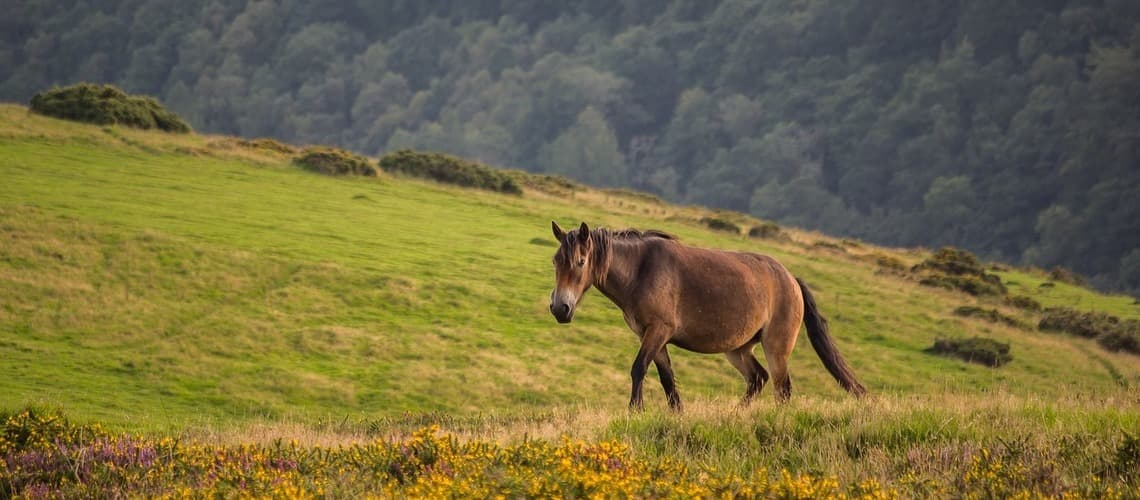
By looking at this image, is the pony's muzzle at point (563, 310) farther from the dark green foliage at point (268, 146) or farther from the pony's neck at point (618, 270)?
the dark green foliage at point (268, 146)

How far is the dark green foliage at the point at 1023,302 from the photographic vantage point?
36000 millimetres

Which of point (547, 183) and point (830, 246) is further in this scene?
point (547, 183)

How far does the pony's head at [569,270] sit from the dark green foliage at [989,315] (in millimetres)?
23135

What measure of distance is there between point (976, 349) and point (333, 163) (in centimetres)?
2449

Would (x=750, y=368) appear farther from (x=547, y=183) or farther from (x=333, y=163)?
(x=547, y=183)

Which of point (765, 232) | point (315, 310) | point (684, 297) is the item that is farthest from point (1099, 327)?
point (684, 297)

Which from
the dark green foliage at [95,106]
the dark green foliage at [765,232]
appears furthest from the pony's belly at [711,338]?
the dark green foliage at [95,106]

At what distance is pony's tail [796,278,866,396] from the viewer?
14.4 meters

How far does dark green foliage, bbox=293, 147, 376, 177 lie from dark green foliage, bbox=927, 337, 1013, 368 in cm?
2289

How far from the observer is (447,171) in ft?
148

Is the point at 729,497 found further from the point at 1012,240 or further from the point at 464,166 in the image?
the point at 1012,240

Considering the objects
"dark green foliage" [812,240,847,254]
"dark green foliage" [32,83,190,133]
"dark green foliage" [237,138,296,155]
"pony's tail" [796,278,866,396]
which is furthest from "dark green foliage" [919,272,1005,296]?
→ "dark green foliage" [32,83,190,133]

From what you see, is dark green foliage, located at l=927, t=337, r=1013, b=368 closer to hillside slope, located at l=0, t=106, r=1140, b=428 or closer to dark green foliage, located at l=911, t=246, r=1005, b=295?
hillside slope, located at l=0, t=106, r=1140, b=428

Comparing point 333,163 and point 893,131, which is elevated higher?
point 893,131
